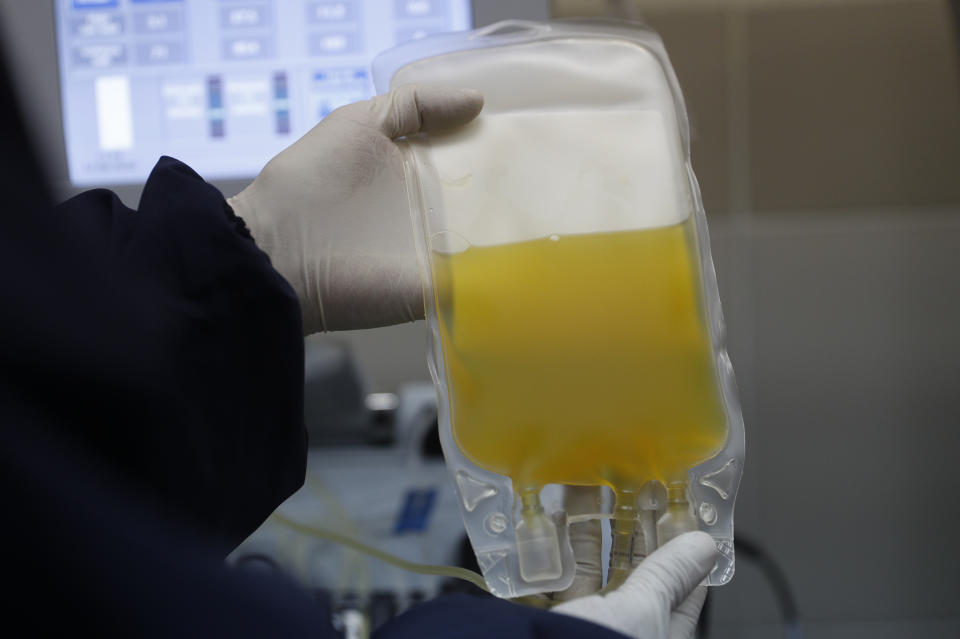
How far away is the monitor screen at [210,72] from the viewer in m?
0.78

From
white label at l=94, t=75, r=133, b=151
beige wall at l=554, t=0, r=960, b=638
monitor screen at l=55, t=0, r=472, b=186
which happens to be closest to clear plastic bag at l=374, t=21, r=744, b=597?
monitor screen at l=55, t=0, r=472, b=186

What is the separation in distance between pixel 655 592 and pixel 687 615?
0.27 feet

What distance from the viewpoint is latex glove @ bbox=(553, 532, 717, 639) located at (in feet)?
1.44

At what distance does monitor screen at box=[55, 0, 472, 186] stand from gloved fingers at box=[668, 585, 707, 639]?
584 millimetres

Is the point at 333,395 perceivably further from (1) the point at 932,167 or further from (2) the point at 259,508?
(1) the point at 932,167

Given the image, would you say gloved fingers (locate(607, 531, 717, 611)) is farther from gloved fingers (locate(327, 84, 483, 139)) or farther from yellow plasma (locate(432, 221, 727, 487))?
gloved fingers (locate(327, 84, 483, 139))

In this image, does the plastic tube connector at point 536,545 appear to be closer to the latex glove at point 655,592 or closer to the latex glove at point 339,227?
the latex glove at point 655,592

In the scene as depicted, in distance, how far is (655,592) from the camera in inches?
17.9

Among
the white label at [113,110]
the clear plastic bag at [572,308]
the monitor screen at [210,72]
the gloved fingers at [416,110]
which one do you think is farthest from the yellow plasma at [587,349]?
the white label at [113,110]

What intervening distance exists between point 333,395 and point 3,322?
34.2 inches

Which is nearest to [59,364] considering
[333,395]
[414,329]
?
[333,395]

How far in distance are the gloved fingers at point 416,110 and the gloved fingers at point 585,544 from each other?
28 centimetres

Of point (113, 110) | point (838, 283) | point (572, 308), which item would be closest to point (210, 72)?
point (113, 110)

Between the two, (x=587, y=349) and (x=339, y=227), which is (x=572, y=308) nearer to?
(x=587, y=349)
